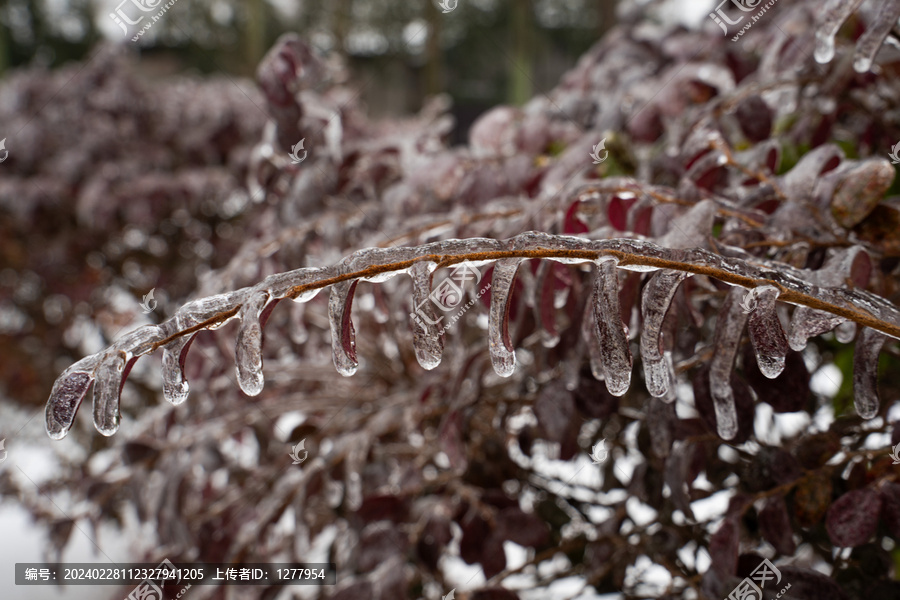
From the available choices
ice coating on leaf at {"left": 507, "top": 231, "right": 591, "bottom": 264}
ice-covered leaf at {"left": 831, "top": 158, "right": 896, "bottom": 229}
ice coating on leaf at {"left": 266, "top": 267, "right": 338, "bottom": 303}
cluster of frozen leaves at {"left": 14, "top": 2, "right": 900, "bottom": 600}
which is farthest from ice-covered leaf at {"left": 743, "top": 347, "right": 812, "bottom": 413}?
ice coating on leaf at {"left": 266, "top": 267, "right": 338, "bottom": 303}

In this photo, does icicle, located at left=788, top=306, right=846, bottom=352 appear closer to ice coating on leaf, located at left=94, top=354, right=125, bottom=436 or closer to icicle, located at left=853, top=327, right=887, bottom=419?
icicle, located at left=853, top=327, right=887, bottom=419

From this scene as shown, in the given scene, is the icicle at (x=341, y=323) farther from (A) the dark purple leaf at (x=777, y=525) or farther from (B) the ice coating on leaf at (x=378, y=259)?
(A) the dark purple leaf at (x=777, y=525)

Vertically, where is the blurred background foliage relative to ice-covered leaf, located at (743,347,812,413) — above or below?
below

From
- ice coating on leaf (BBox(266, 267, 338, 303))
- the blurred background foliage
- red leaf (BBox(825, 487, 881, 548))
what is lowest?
the blurred background foliage

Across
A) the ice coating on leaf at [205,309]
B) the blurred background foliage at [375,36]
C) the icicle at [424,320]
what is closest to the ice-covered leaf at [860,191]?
the icicle at [424,320]

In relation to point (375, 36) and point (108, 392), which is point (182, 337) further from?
point (375, 36)

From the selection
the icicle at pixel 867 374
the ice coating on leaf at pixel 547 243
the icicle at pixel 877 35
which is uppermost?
the icicle at pixel 877 35

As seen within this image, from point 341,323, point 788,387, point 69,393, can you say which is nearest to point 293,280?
point 341,323
